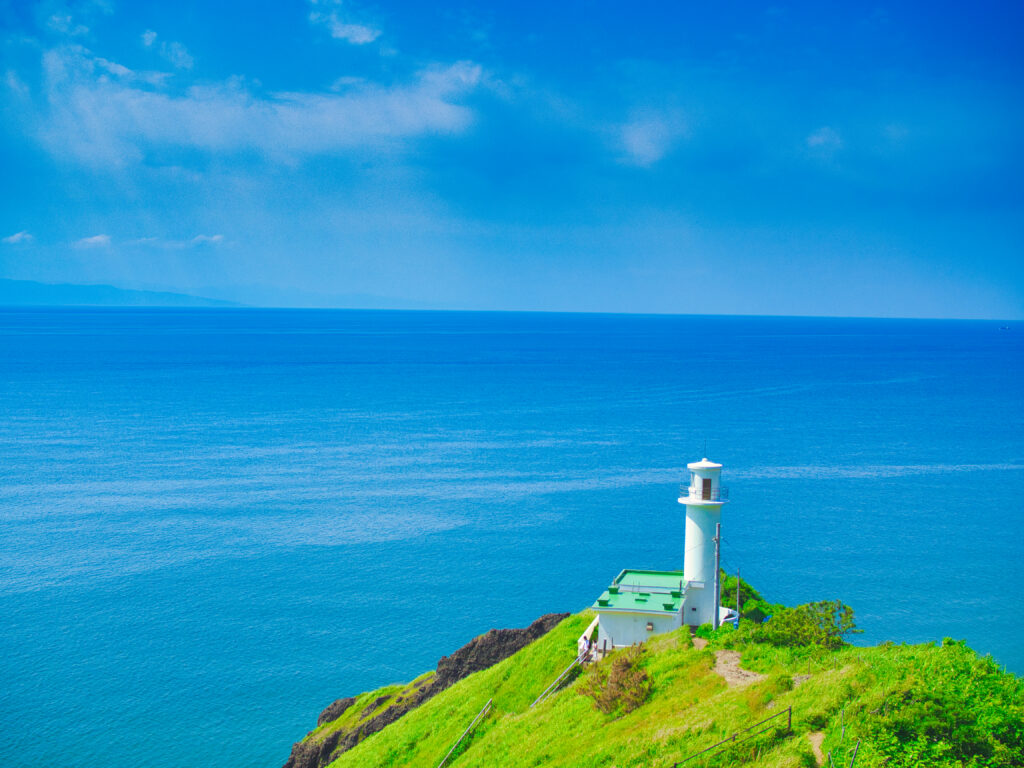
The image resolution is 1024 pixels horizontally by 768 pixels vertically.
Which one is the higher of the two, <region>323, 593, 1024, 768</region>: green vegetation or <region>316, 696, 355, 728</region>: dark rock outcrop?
<region>323, 593, 1024, 768</region>: green vegetation

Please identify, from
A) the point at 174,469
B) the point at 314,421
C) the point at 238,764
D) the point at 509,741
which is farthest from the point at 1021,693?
the point at 314,421

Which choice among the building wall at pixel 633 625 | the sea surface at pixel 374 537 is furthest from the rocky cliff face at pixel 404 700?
the building wall at pixel 633 625

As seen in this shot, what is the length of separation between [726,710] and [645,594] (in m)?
12.6

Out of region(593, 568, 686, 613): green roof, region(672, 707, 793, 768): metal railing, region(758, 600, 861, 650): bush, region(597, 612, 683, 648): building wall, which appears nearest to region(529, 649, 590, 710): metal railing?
region(597, 612, 683, 648): building wall

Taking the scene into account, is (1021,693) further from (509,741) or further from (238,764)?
(238,764)

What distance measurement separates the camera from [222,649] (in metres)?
48.7

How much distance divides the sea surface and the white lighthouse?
1658 centimetres

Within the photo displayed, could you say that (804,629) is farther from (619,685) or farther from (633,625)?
(633,625)

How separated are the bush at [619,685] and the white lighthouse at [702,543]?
659cm

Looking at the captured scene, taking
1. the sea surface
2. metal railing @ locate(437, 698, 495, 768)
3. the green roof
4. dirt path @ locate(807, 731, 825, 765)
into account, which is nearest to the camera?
dirt path @ locate(807, 731, 825, 765)

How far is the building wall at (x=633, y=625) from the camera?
3466 cm

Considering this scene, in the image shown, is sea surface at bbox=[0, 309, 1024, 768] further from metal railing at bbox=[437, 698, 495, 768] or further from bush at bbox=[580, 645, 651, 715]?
bush at bbox=[580, 645, 651, 715]

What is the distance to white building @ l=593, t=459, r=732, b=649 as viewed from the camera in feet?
114

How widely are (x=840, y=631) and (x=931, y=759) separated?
34.8 feet
